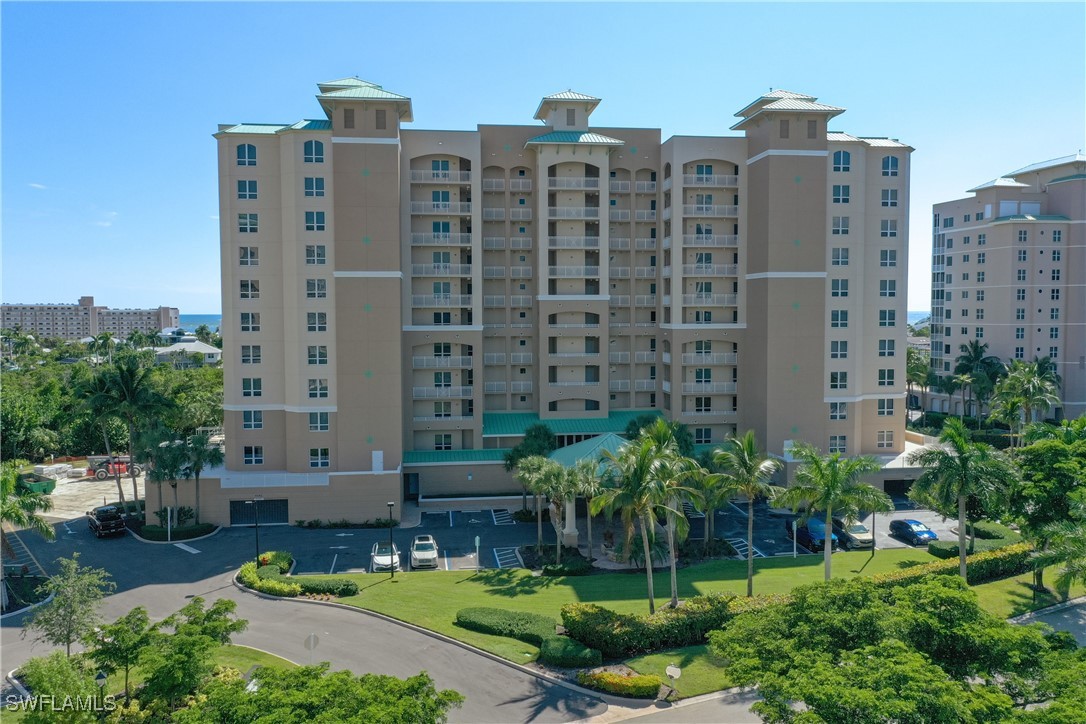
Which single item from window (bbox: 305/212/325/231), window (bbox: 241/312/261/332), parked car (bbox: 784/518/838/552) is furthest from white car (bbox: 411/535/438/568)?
window (bbox: 305/212/325/231)

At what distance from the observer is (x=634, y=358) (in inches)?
2498

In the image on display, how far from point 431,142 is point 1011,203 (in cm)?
6788

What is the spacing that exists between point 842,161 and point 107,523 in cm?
5798

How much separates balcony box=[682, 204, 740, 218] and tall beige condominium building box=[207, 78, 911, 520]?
0.19 metres

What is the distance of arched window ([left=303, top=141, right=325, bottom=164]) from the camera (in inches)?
1977

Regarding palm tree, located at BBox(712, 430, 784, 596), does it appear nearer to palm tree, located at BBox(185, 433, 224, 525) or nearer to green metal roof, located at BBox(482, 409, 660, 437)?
green metal roof, located at BBox(482, 409, 660, 437)

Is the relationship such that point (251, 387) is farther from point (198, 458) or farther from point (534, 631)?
point (534, 631)

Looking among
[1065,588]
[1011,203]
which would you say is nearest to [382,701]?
[1065,588]

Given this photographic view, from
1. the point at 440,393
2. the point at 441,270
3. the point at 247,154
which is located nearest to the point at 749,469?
the point at 440,393

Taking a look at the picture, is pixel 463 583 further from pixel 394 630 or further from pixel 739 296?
pixel 739 296

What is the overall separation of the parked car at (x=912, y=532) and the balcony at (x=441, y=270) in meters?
35.5

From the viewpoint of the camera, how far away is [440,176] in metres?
57.7

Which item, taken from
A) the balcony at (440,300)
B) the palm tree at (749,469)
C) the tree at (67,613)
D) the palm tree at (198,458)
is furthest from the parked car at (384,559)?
the balcony at (440,300)

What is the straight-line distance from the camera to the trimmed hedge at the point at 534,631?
27719 mm
